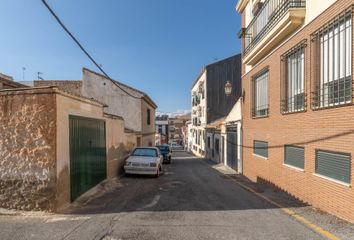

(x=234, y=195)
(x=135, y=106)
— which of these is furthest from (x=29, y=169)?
(x=135, y=106)

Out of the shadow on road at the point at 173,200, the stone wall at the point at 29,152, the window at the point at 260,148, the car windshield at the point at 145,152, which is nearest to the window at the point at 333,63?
the shadow on road at the point at 173,200

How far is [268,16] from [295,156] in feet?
19.4

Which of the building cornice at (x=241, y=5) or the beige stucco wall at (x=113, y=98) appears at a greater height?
the building cornice at (x=241, y=5)

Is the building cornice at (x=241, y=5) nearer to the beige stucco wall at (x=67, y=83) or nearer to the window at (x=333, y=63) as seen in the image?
the window at (x=333, y=63)

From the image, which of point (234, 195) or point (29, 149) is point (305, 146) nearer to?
point (234, 195)

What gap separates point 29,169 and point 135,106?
17.9 m

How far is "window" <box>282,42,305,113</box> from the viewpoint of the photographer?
9.22 meters

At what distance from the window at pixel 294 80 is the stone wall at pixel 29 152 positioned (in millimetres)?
7133

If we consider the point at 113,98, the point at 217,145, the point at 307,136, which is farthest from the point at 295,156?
the point at 113,98

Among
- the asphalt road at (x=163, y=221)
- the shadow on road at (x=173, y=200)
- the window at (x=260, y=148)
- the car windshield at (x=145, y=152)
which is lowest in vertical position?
the shadow on road at (x=173, y=200)

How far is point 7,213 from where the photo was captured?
22.4ft

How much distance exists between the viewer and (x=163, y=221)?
6.21m

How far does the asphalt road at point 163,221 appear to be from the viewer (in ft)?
17.6

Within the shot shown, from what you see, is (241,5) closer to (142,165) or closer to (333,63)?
(142,165)
